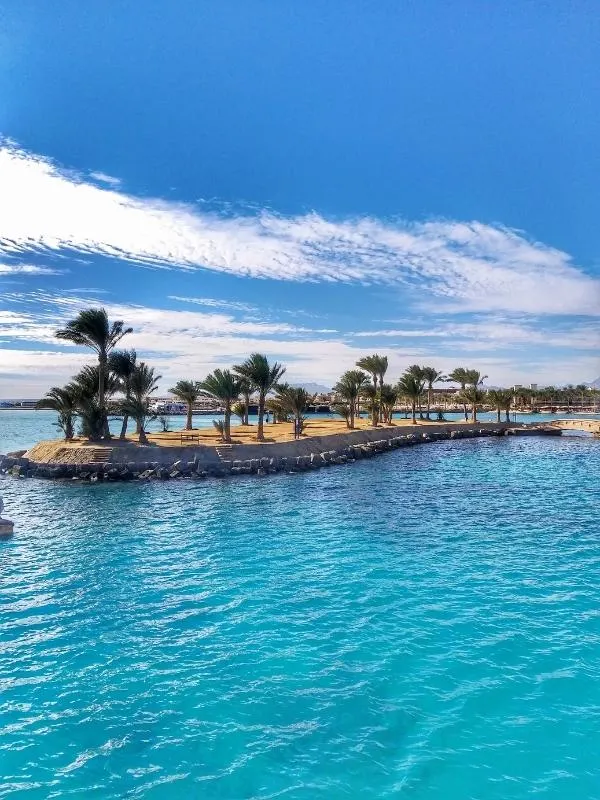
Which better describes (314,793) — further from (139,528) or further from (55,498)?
(55,498)

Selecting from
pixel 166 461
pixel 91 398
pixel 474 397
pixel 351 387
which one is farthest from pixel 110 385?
pixel 474 397

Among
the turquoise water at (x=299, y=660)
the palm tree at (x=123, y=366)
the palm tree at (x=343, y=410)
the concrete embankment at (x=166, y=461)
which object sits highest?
the palm tree at (x=123, y=366)

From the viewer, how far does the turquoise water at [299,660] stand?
750 centimetres

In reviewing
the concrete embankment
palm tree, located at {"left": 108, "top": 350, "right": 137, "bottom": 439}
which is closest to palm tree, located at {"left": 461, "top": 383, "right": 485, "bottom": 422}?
the concrete embankment

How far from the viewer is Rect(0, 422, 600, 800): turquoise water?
24.6 ft

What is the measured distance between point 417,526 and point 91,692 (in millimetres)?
15192

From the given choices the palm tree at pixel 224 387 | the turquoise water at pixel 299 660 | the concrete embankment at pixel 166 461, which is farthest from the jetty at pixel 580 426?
the turquoise water at pixel 299 660

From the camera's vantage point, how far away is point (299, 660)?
10.5m

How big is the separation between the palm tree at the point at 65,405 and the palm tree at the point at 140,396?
4.37m

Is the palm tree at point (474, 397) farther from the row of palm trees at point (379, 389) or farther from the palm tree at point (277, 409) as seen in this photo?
the palm tree at point (277, 409)

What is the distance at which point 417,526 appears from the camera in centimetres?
2217

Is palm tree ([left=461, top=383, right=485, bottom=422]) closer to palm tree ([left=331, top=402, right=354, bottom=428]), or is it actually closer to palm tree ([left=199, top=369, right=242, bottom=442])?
palm tree ([left=331, top=402, right=354, bottom=428])

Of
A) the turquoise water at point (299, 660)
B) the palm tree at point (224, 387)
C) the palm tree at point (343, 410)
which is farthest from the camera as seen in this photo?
the palm tree at point (343, 410)

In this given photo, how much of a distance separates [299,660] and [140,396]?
3539cm
